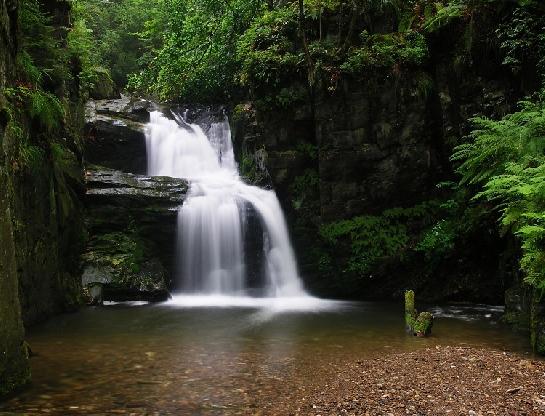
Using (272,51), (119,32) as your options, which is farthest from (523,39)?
(119,32)

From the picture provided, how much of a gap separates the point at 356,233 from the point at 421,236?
1773 mm

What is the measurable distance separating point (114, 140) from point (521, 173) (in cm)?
1376

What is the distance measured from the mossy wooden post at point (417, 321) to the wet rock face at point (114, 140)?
12.2 meters

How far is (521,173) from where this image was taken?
8.32 meters

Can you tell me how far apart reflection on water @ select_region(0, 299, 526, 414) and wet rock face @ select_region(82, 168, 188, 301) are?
2.02 m

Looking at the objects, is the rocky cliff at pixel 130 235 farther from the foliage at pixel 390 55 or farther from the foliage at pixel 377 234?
the foliage at pixel 390 55

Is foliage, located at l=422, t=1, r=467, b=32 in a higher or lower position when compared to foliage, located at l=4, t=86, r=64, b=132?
higher

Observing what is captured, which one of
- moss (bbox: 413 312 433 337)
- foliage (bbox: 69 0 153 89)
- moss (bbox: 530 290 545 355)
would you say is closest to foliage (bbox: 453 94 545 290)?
moss (bbox: 530 290 545 355)

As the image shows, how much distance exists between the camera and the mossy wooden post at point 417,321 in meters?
8.56

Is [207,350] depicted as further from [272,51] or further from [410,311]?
[272,51]

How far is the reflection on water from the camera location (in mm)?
5207

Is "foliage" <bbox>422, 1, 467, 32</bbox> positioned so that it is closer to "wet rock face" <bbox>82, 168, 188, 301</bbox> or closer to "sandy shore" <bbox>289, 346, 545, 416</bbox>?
"wet rock face" <bbox>82, 168, 188, 301</bbox>

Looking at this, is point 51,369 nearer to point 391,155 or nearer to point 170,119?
point 391,155

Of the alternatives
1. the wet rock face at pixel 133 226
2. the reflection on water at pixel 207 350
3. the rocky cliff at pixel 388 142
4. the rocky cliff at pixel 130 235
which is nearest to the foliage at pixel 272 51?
the rocky cliff at pixel 388 142
